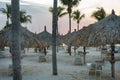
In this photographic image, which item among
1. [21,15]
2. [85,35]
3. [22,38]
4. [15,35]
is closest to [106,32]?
[85,35]

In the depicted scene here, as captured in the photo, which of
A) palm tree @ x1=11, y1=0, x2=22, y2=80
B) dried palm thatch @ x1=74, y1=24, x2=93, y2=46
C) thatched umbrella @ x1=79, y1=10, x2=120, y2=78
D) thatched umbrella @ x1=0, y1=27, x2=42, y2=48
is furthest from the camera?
thatched umbrella @ x1=0, y1=27, x2=42, y2=48

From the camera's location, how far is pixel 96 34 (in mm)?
14969

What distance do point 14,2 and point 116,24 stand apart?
6482 mm

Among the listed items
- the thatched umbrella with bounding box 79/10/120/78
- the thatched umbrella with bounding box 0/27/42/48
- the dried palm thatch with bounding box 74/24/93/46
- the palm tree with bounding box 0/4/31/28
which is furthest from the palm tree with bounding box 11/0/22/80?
the palm tree with bounding box 0/4/31/28

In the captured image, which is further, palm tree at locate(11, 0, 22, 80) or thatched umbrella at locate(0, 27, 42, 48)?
thatched umbrella at locate(0, 27, 42, 48)

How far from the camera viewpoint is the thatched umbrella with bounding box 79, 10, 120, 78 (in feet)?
47.8

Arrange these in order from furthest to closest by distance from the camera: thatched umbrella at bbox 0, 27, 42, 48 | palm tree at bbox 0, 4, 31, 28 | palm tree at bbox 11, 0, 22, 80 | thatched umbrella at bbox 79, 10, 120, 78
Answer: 1. palm tree at bbox 0, 4, 31, 28
2. thatched umbrella at bbox 0, 27, 42, 48
3. thatched umbrella at bbox 79, 10, 120, 78
4. palm tree at bbox 11, 0, 22, 80

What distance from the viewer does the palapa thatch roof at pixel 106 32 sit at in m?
14.6

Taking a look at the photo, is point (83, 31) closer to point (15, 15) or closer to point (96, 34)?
point (96, 34)

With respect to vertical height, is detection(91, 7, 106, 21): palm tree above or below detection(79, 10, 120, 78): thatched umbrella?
above

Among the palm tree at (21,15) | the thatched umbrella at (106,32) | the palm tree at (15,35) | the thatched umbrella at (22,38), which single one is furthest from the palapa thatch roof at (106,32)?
the palm tree at (21,15)

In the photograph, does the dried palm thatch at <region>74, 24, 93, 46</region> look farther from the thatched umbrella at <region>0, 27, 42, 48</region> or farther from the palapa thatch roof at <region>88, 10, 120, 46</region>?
the thatched umbrella at <region>0, 27, 42, 48</region>

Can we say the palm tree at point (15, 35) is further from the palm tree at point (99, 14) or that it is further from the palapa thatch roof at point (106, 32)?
the palm tree at point (99, 14)

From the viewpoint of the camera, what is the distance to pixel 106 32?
1474 cm
